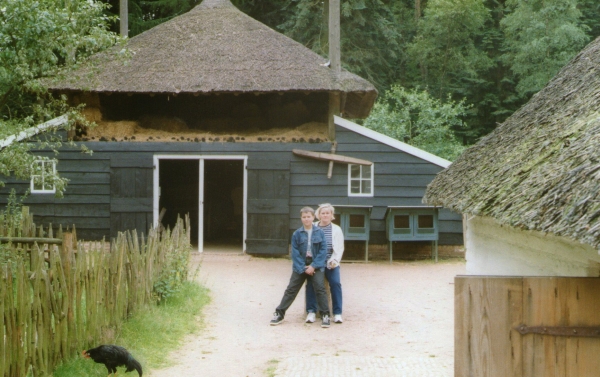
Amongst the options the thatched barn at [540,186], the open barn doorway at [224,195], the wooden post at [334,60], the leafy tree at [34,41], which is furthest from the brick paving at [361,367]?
the open barn doorway at [224,195]

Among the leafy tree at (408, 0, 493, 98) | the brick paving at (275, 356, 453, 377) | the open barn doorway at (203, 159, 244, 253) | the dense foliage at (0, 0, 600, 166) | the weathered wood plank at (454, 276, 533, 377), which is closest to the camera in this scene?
the weathered wood plank at (454, 276, 533, 377)

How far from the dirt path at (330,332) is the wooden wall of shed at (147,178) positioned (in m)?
2.66

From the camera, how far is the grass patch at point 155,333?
6.89 metres

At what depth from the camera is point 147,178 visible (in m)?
16.8

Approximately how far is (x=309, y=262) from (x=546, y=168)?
490 centimetres

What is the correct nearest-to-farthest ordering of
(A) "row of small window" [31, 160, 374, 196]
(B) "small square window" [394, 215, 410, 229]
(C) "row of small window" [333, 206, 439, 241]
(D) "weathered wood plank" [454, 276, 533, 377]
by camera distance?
(D) "weathered wood plank" [454, 276, 533, 377] → (C) "row of small window" [333, 206, 439, 241] → (B) "small square window" [394, 215, 410, 229] → (A) "row of small window" [31, 160, 374, 196]

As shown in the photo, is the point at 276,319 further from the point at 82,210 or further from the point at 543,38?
the point at 543,38

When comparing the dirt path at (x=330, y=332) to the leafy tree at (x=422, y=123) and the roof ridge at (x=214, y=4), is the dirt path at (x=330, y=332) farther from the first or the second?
the leafy tree at (x=422, y=123)

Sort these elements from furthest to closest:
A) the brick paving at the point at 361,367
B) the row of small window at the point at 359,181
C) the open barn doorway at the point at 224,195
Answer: the open barn doorway at the point at 224,195
the row of small window at the point at 359,181
the brick paving at the point at 361,367

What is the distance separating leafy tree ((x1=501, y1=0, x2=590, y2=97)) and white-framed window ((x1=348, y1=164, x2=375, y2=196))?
14.1 meters

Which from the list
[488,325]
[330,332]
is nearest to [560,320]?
[488,325]

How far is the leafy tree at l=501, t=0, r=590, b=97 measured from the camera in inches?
1114

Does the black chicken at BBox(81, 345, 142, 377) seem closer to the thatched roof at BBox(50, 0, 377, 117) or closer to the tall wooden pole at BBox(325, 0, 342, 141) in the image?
the thatched roof at BBox(50, 0, 377, 117)

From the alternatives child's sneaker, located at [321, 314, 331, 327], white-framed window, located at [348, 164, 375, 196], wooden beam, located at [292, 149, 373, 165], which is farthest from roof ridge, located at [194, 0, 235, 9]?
child's sneaker, located at [321, 314, 331, 327]
